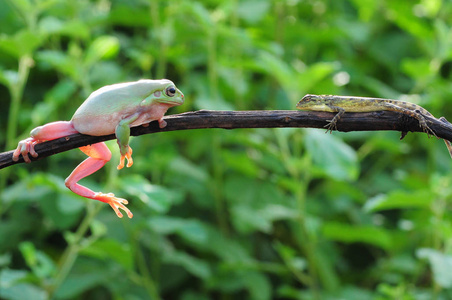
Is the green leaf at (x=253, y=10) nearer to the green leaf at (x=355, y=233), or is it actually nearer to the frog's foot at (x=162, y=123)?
the green leaf at (x=355, y=233)

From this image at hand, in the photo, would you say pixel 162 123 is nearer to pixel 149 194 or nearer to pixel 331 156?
pixel 149 194

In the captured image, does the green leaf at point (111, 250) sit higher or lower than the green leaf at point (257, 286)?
lower

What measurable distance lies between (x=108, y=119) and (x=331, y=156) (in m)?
1.46

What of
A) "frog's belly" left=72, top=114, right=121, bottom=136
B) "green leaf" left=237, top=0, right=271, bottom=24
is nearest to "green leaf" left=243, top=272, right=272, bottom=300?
"green leaf" left=237, top=0, right=271, bottom=24

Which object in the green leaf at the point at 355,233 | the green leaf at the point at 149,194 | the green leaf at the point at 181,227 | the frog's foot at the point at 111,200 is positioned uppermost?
the green leaf at the point at 355,233

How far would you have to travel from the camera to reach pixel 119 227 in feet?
9.00

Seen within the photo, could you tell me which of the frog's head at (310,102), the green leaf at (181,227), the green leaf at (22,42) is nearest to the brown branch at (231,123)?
the frog's head at (310,102)

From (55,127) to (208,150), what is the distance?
83.6 inches

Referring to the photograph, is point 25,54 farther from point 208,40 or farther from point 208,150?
point 208,150

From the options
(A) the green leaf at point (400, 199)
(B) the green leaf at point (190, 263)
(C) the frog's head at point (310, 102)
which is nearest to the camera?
(C) the frog's head at point (310, 102)

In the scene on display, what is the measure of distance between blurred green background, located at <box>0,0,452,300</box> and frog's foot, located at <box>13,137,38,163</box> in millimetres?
945

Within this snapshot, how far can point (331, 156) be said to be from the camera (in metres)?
2.39

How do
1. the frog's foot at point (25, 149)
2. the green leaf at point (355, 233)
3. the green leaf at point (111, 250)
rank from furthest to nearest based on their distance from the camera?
the green leaf at point (355, 233), the green leaf at point (111, 250), the frog's foot at point (25, 149)

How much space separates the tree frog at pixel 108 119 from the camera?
3.52ft
